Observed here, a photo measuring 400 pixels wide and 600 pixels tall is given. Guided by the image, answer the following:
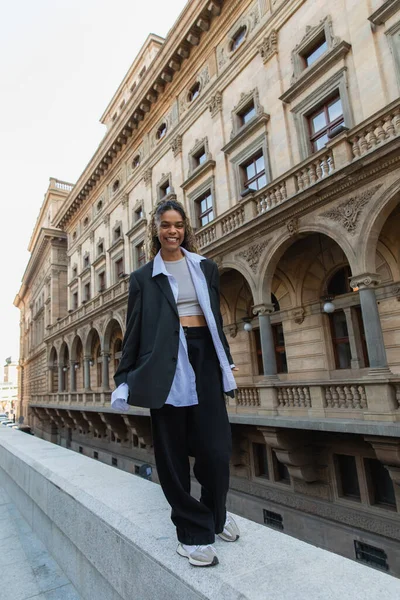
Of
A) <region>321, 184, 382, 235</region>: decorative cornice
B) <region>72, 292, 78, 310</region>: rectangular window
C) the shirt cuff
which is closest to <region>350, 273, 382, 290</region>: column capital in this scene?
<region>321, 184, 382, 235</region>: decorative cornice

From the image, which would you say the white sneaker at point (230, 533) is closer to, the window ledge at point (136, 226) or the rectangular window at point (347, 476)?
the rectangular window at point (347, 476)

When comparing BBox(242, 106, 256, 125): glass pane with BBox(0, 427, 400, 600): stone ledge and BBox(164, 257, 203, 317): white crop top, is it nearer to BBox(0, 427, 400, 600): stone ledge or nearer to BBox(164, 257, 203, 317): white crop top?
BBox(164, 257, 203, 317): white crop top

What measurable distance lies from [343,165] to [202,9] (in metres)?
10.9

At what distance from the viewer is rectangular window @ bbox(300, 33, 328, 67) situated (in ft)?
39.1

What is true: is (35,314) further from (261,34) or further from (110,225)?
(261,34)

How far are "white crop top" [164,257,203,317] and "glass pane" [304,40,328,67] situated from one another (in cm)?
1234

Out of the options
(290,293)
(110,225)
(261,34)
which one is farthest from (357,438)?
(110,225)

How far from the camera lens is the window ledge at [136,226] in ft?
66.6

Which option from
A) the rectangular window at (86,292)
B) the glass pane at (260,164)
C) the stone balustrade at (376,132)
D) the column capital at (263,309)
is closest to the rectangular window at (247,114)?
the glass pane at (260,164)

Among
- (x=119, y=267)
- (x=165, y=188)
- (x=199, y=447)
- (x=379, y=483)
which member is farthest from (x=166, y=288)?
(x=119, y=267)

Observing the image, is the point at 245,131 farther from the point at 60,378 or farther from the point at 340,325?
the point at 60,378

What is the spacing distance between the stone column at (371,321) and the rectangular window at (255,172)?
5.93 m

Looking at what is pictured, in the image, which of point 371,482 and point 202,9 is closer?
point 371,482

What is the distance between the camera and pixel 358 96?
10516 millimetres
